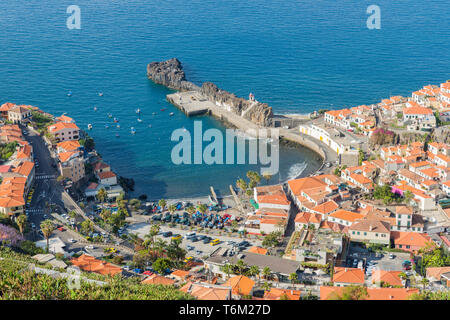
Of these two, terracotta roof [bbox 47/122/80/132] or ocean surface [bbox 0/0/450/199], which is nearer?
terracotta roof [bbox 47/122/80/132]

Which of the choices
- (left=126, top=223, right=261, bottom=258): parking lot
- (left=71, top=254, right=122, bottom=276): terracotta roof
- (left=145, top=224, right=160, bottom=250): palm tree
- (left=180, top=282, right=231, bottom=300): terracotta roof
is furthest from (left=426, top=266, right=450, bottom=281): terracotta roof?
(left=71, top=254, right=122, bottom=276): terracotta roof

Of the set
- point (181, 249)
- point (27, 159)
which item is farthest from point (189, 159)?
point (181, 249)

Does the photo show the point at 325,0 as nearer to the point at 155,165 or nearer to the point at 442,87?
the point at 442,87

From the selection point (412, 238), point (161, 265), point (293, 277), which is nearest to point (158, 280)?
point (161, 265)

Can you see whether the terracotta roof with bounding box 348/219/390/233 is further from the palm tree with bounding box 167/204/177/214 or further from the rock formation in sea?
the rock formation in sea

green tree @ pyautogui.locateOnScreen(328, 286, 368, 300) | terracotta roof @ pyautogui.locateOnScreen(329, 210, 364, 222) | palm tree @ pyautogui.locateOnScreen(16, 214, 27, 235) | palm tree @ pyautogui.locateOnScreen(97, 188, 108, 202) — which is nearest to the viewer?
green tree @ pyautogui.locateOnScreen(328, 286, 368, 300)

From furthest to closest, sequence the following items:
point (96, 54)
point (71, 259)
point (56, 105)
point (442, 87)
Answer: point (96, 54) < point (56, 105) < point (442, 87) < point (71, 259)
